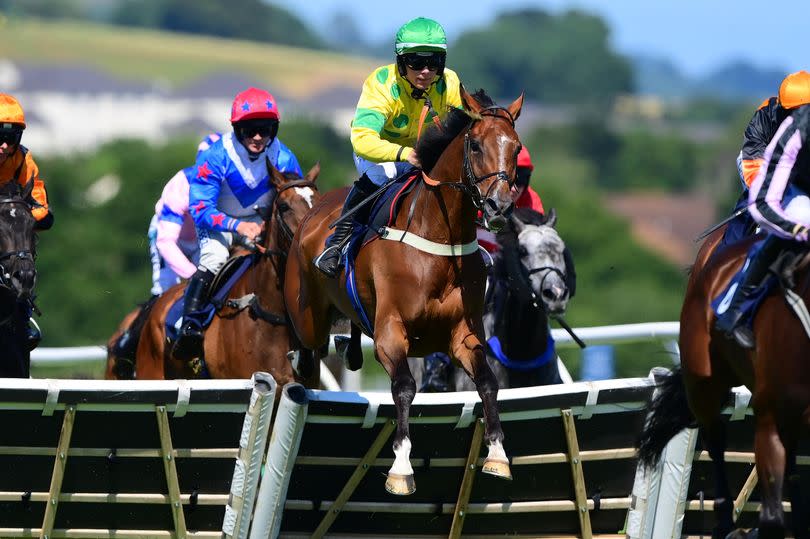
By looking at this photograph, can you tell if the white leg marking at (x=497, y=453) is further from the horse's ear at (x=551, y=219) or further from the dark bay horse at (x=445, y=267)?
the horse's ear at (x=551, y=219)

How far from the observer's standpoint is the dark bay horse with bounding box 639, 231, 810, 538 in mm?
6645

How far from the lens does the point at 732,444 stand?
8.05 metres

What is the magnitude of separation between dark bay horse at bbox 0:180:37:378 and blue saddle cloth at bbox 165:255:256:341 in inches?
45.1

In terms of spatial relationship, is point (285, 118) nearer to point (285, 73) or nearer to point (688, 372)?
point (285, 73)

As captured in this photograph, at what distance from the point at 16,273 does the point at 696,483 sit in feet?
12.4

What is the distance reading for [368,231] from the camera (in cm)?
828

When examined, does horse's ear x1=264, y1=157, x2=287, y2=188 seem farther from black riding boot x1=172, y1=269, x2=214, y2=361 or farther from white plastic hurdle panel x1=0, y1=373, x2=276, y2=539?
white plastic hurdle panel x1=0, y1=373, x2=276, y2=539

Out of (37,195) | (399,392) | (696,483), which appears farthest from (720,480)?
(37,195)

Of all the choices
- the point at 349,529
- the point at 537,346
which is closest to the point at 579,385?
the point at 349,529

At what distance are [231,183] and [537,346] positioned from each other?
2.19 metres

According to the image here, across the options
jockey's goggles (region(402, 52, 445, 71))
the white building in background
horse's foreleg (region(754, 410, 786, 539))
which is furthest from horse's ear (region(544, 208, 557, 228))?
the white building in background

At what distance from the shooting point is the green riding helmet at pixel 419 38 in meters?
8.20

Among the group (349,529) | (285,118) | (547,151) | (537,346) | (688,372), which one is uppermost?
(547,151)

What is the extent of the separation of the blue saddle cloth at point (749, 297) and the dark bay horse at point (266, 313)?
113 inches
